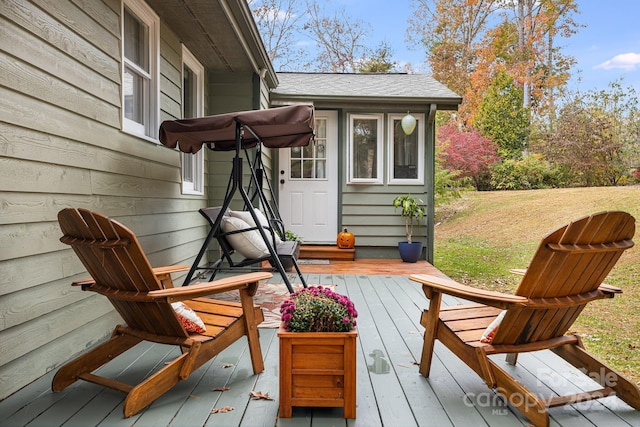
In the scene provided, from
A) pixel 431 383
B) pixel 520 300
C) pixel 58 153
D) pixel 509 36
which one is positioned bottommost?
pixel 431 383

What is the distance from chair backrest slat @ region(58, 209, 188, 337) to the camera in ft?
5.67

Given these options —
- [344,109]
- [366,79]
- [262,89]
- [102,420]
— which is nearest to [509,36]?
[366,79]

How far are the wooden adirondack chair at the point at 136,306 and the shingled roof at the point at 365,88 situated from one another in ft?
15.4

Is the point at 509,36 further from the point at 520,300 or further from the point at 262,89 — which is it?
the point at 520,300

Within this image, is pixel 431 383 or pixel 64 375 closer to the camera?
pixel 64 375

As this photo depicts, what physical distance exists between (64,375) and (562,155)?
13964 millimetres

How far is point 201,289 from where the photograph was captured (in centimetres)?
189

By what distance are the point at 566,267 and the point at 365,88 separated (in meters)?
5.45

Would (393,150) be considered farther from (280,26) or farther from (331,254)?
(280,26)

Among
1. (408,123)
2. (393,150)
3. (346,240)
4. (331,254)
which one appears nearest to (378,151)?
(393,150)

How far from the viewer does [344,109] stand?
6.70 m

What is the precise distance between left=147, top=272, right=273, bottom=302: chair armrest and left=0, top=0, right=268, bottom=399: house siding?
751 millimetres

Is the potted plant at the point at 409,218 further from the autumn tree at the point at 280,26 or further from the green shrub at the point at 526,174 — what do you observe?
the autumn tree at the point at 280,26

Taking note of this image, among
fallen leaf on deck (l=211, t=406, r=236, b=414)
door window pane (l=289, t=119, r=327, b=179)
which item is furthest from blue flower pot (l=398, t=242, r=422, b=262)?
fallen leaf on deck (l=211, t=406, r=236, b=414)
